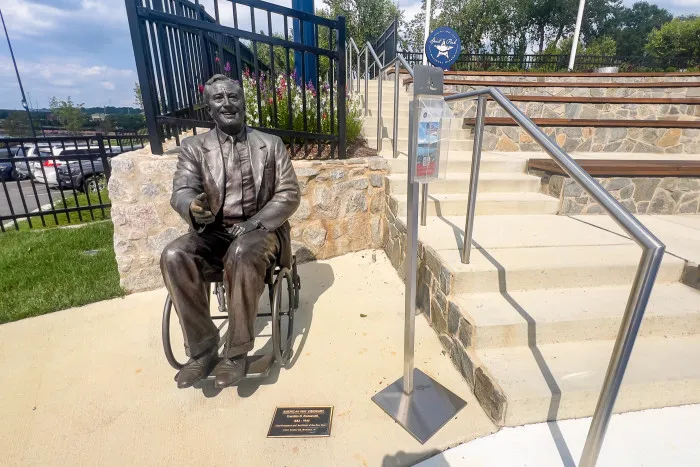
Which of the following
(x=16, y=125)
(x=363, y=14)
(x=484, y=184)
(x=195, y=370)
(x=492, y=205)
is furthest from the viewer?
(x=16, y=125)

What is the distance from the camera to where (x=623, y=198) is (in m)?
3.48

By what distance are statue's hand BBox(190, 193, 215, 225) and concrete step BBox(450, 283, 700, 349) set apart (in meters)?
1.55

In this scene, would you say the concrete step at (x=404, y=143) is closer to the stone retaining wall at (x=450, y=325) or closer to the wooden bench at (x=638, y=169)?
the wooden bench at (x=638, y=169)

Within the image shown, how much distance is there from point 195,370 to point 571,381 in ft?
6.51

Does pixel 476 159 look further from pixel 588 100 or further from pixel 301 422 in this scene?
pixel 588 100

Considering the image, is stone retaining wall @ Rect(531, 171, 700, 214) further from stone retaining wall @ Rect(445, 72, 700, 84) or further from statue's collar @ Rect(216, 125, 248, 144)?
stone retaining wall @ Rect(445, 72, 700, 84)

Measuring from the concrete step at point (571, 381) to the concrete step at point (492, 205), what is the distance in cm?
158

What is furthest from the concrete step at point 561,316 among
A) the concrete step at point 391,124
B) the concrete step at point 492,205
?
the concrete step at point 391,124

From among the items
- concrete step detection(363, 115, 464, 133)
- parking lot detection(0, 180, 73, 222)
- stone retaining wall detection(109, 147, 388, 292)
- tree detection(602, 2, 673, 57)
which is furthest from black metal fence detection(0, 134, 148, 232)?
tree detection(602, 2, 673, 57)

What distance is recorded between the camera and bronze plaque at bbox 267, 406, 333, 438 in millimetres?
1717

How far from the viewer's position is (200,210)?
184 cm

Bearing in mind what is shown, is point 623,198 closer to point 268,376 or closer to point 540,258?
point 540,258

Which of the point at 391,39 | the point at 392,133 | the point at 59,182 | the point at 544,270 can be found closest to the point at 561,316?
the point at 544,270

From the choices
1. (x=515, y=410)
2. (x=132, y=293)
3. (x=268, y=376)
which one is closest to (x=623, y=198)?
(x=515, y=410)
